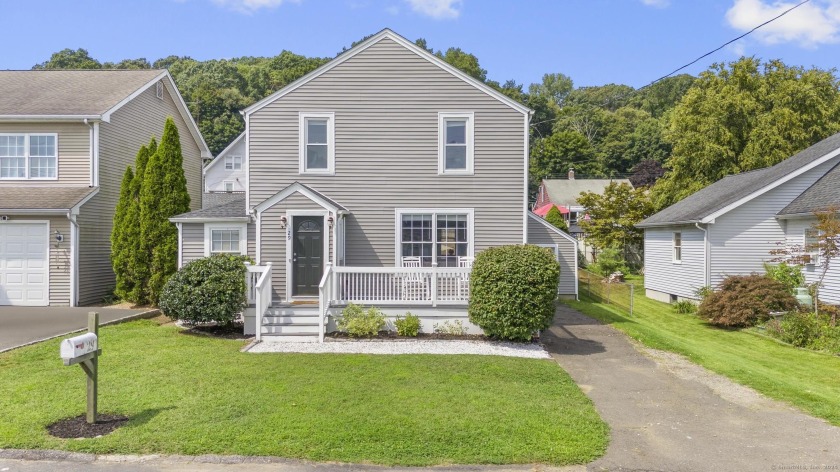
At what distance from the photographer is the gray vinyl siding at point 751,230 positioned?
18.2 meters

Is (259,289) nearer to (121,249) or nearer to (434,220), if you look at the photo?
(434,220)

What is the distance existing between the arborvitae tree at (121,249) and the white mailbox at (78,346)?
10577 millimetres

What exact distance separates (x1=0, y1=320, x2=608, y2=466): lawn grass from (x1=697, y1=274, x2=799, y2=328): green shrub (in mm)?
9243

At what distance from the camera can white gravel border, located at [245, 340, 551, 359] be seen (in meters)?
10.4

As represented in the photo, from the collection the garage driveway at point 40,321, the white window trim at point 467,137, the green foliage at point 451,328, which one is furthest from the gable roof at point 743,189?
the garage driveway at point 40,321

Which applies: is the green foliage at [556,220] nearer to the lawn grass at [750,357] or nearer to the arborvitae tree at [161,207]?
the lawn grass at [750,357]

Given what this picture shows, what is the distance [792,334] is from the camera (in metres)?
13.8

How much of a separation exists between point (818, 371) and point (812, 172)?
406 inches

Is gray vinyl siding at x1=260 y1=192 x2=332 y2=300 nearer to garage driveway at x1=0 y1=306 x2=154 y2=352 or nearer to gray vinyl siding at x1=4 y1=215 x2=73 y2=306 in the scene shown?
garage driveway at x1=0 y1=306 x2=154 y2=352

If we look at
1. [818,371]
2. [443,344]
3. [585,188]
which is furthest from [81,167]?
[585,188]

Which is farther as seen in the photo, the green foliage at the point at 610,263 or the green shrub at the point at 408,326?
the green foliage at the point at 610,263

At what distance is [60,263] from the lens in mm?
15875

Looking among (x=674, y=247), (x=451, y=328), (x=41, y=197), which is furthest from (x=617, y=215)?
(x=41, y=197)

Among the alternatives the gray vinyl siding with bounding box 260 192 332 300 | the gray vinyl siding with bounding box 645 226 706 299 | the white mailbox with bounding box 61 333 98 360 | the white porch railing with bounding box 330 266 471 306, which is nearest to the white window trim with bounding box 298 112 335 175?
the gray vinyl siding with bounding box 260 192 332 300
